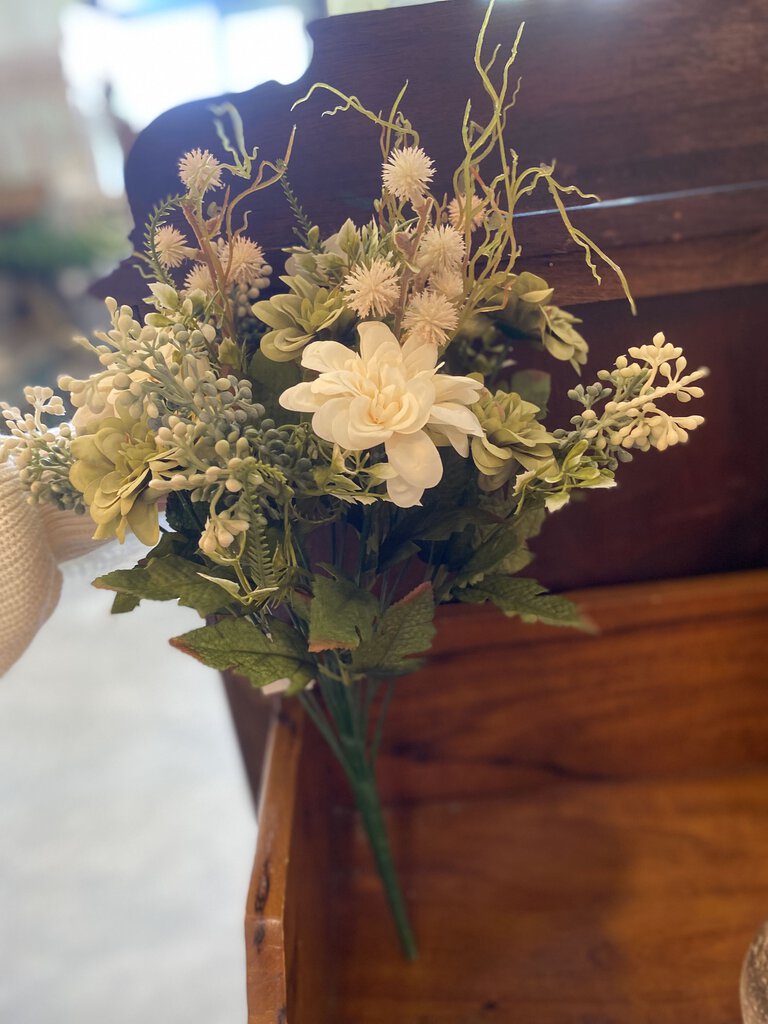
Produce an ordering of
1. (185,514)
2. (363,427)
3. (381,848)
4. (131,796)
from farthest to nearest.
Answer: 1. (131,796)
2. (381,848)
3. (185,514)
4. (363,427)

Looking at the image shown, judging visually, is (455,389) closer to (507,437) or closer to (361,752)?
(507,437)

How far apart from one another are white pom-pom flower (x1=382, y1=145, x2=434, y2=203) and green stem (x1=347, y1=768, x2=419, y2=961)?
47 centimetres

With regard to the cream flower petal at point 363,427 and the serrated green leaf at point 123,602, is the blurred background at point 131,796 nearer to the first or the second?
the serrated green leaf at point 123,602

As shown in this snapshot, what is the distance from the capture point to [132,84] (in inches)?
73.3

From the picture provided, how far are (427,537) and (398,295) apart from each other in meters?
0.16

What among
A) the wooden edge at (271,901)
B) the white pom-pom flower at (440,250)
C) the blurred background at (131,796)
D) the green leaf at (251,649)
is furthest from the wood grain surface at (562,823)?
the white pom-pom flower at (440,250)

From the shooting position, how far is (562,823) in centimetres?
89

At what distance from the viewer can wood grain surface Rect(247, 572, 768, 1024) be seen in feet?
2.37

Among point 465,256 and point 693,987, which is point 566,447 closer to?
point 465,256

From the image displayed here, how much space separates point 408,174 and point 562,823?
725 mm

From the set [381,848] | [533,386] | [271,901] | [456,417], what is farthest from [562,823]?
[456,417]

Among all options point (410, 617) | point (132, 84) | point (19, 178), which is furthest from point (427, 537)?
point (19, 178)

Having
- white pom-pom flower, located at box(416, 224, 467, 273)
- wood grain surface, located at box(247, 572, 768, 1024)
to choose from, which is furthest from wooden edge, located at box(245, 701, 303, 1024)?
white pom-pom flower, located at box(416, 224, 467, 273)

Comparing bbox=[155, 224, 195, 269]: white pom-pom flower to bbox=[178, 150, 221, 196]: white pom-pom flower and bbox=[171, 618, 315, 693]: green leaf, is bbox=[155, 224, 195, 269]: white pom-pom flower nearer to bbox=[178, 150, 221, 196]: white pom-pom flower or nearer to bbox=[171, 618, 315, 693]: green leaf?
bbox=[178, 150, 221, 196]: white pom-pom flower
